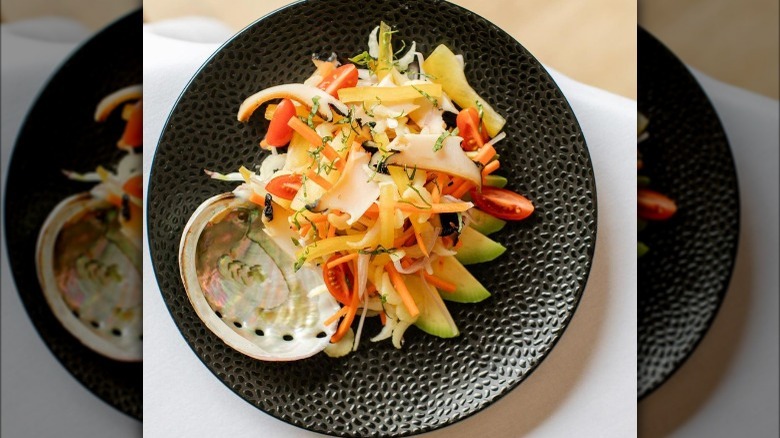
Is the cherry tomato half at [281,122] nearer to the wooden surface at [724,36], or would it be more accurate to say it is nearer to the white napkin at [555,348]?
the white napkin at [555,348]

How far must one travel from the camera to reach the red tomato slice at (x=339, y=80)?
154cm

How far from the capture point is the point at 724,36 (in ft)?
5.89

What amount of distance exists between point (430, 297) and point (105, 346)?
946mm

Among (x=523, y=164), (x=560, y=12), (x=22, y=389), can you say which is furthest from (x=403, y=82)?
(x=22, y=389)

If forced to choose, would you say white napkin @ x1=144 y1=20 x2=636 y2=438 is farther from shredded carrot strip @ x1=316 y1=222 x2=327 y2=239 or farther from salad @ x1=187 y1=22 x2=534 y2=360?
shredded carrot strip @ x1=316 y1=222 x2=327 y2=239

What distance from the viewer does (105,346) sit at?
69.2 inches

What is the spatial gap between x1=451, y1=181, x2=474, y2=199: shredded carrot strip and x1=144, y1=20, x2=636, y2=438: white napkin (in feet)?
1.33

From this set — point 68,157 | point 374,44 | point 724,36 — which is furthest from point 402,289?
point 724,36

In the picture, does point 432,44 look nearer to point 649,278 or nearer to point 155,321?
point 649,278

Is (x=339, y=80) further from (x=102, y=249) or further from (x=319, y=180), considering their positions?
(x=102, y=249)

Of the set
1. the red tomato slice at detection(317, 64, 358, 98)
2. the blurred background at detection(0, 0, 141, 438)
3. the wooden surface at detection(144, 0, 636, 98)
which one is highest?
the wooden surface at detection(144, 0, 636, 98)

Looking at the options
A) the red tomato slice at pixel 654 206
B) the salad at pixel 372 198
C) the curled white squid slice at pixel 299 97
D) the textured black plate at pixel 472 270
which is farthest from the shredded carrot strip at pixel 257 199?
the red tomato slice at pixel 654 206

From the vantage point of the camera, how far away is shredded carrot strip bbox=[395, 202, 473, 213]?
57.3 inches

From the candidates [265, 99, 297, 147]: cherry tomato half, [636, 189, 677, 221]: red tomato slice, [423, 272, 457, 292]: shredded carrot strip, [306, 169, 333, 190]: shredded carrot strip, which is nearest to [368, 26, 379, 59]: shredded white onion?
[265, 99, 297, 147]: cherry tomato half
